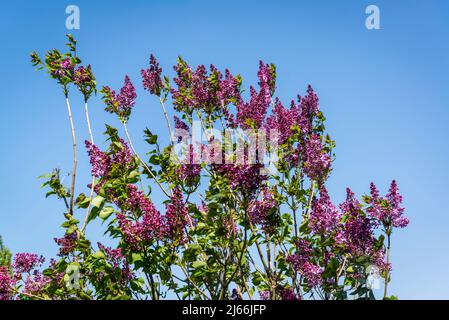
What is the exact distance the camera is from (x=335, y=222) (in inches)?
224

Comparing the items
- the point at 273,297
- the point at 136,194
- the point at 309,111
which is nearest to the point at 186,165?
the point at 136,194

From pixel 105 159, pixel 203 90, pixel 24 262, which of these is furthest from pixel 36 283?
pixel 203 90

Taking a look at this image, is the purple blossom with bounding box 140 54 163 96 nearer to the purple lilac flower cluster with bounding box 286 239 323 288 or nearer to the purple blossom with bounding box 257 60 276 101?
the purple blossom with bounding box 257 60 276 101

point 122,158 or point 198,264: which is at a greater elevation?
Answer: point 122,158

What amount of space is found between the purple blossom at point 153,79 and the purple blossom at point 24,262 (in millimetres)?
2854

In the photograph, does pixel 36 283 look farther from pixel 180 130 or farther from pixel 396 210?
pixel 396 210

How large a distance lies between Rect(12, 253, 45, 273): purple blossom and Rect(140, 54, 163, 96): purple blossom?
285cm

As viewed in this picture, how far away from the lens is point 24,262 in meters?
6.66

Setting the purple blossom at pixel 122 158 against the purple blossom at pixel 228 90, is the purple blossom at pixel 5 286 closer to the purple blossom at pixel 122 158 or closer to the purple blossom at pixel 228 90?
the purple blossom at pixel 122 158

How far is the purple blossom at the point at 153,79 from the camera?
305 inches

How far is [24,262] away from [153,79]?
312 cm

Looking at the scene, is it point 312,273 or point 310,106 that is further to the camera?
point 310,106

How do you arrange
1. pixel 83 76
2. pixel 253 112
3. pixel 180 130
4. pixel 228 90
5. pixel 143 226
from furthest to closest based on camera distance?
pixel 83 76 < pixel 228 90 < pixel 180 130 < pixel 253 112 < pixel 143 226
